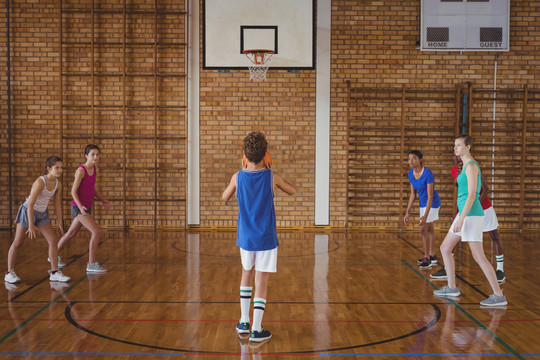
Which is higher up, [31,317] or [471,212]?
[471,212]

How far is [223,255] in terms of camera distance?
8.12 m

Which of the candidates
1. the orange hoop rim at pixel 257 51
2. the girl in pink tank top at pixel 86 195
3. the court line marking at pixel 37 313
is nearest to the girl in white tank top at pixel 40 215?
the court line marking at pixel 37 313

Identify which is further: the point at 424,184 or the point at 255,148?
the point at 424,184

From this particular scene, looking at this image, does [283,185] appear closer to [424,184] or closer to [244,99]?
[424,184]

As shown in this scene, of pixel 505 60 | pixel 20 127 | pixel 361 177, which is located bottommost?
pixel 361 177

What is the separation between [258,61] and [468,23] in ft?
13.5

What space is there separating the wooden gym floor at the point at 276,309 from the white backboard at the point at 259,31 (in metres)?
3.76

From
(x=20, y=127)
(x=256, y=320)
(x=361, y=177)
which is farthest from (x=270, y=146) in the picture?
(x=256, y=320)

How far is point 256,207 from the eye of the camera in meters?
4.18

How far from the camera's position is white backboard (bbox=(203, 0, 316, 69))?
997cm

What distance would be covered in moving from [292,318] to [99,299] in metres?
2.03

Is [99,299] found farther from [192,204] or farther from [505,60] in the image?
[505,60]

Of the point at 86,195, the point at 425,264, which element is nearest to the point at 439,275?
the point at 425,264

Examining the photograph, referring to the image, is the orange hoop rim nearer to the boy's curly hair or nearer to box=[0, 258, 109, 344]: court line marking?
box=[0, 258, 109, 344]: court line marking
